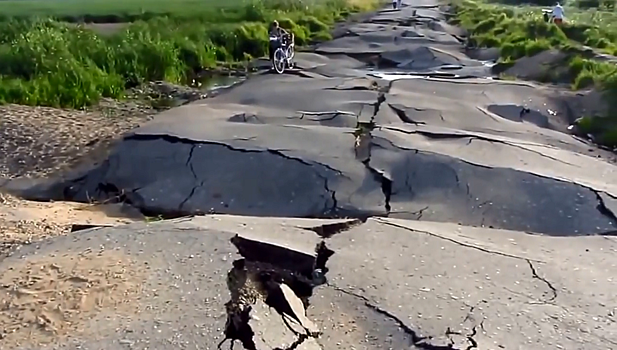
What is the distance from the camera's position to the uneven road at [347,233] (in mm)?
4570

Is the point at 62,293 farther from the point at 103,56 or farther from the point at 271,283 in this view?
the point at 103,56

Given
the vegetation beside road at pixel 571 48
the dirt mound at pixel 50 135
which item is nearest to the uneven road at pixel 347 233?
the dirt mound at pixel 50 135

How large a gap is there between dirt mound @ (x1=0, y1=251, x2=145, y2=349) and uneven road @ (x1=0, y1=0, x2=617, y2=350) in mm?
14

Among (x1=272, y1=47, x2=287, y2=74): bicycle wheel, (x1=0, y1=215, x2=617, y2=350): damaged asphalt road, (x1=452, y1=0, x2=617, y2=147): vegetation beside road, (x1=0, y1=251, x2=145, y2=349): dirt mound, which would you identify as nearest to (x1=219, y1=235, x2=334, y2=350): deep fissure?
(x1=0, y1=215, x2=617, y2=350): damaged asphalt road

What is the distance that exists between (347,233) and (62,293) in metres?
2.43

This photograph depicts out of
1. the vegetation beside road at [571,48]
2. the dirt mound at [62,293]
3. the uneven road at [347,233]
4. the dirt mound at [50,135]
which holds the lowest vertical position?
the vegetation beside road at [571,48]

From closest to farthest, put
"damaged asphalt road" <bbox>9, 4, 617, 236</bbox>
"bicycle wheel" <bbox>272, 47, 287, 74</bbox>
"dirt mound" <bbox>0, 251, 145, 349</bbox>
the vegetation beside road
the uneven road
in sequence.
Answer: "dirt mound" <bbox>0, 251, 145, 349</bbox>, the uneven road, "damaged asphalt road" <bbox>9, 4, 617, 236</bbox>, the vegetation beside road, "bicycle wheel" <bbox>272, 47, 287, 74</bbox>

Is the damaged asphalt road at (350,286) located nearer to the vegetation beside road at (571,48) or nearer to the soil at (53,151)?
the soil at (53,151)

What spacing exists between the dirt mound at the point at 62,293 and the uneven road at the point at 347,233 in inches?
0.6

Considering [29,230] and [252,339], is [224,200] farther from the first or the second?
[252,339]

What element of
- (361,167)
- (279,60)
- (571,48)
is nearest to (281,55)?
(279,60)

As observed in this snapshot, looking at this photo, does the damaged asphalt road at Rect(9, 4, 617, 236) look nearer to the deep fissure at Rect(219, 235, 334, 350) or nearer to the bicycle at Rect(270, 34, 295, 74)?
the deep fissure at Rect(219, 235, 334, 350)

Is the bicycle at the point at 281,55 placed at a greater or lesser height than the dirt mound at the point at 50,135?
lesser

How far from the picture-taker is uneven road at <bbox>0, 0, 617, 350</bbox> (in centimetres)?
457
